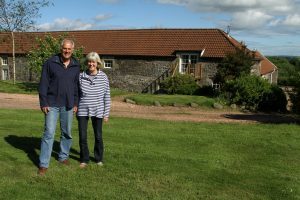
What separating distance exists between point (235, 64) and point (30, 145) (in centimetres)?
1990

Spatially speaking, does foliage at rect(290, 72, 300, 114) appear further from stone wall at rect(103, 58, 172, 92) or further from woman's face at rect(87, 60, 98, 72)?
stone wall at rect(103, 58, 172, 92)

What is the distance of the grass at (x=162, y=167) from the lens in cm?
622

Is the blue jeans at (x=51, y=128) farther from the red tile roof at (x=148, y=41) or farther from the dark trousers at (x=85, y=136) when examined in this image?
the red tile roof at (x=148, y=41)

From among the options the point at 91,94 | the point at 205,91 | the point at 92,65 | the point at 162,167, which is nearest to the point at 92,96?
the point at 91,94

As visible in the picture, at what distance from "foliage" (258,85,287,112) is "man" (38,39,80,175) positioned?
15575mm

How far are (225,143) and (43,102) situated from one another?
4.83 m

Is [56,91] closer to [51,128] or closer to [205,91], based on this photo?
[51,128]

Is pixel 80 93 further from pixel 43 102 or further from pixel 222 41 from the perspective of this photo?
pixel 222 41

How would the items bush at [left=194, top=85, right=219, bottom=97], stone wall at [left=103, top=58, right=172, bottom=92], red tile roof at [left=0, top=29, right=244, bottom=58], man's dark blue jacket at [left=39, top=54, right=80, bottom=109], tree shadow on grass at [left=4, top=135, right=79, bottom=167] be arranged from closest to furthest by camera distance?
man's dark blue jacket at [left=39, top=54, right=80, bottom=109], tree shadow on grass at [left=4, top=135, right=79, bottom=167], bush at [left=194, top=85, right=219, bottom=97], red tile roof at [left=0, top=29, right=244, bottom=58], stone wall at [left=103, top=58, right=172, bottom=92]

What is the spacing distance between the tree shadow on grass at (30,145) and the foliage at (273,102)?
14097 mm

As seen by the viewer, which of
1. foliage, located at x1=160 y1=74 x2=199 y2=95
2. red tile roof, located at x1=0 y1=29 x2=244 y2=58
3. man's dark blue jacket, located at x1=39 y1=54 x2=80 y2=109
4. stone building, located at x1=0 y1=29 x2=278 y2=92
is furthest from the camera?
red tile roof, located at x1=0 y1=29 x2=244 y2=58

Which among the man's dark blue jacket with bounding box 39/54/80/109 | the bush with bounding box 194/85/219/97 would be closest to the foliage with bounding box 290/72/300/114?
the man's dark blue jacket with bounding box 39/54/80/109

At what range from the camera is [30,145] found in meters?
8.72

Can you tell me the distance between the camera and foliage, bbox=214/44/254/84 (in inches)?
1035
